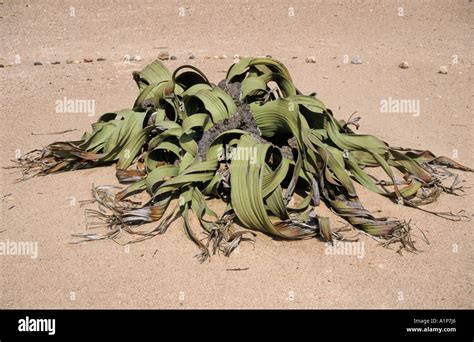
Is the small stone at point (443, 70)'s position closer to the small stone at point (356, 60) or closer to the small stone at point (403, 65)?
the small stone at point (403, 65)

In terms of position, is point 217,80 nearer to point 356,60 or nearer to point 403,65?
point 356,60

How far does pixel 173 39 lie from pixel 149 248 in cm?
378

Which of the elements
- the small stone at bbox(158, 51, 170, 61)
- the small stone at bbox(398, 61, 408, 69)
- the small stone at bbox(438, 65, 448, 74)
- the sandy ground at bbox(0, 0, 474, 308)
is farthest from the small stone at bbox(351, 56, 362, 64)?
the small stone at bbox(158, 51, 170, 61)

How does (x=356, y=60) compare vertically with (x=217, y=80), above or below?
above

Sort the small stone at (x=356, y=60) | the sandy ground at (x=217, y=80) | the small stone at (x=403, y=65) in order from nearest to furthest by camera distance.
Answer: the sandy ground at (x=217, y=80), the small stone at (x=403, y=65), the small stone at (x=356, y=60)

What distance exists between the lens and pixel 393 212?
104 inches

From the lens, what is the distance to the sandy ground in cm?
213

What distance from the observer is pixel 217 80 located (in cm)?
449

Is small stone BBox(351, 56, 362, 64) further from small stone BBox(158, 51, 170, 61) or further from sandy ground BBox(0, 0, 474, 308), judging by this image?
small stone BBox(158, 51, 170, 61)

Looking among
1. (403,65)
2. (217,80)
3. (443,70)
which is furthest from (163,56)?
(443,70)

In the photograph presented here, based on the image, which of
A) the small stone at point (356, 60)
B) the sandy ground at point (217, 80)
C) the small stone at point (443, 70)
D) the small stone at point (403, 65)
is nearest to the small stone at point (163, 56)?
the sandy ground at point (217, 80)

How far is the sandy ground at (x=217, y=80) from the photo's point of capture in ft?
6.98

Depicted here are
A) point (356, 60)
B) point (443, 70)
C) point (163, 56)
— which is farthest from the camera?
point (163, 56)

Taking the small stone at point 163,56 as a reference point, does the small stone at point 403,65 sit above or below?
below
